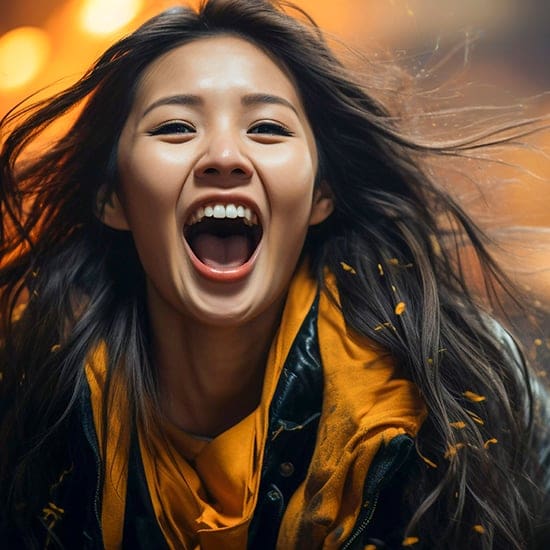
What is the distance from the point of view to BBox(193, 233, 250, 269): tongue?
4.09 ft

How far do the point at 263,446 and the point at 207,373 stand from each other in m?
0.13

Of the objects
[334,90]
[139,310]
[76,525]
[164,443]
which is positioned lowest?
[76,525]

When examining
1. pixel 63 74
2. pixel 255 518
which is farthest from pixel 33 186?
pixel 255 518

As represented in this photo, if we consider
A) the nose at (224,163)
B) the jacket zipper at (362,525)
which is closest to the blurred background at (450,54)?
the nose at (224,163)

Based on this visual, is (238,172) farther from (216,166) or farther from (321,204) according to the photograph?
(321,204)

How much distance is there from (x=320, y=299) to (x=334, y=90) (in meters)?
0.26

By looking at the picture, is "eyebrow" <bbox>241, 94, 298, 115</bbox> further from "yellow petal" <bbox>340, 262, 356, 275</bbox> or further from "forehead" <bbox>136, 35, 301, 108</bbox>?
"yellow petal" <bbox>340, 262, 356, 275</bbox>

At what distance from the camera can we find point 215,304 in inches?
48.4

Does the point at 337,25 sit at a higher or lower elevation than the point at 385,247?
higher

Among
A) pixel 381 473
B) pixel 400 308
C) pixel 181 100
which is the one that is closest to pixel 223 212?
pixel 181 100

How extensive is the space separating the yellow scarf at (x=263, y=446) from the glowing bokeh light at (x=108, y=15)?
404 mm

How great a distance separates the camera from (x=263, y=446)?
125cm

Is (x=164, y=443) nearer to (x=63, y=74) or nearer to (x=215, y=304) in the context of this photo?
(x=215, y=304)

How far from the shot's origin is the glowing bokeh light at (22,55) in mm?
1348
